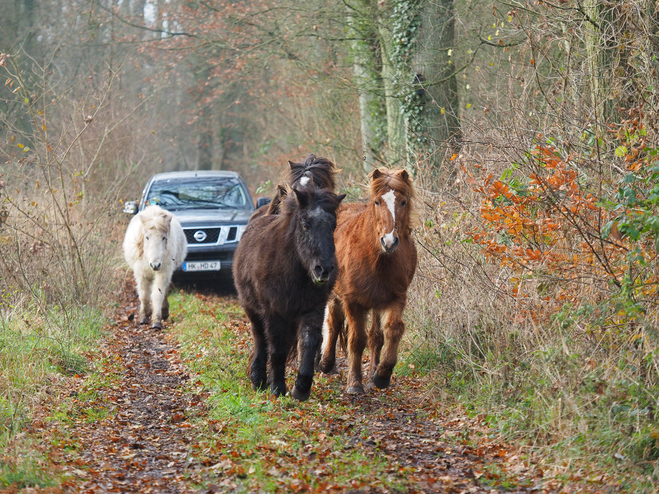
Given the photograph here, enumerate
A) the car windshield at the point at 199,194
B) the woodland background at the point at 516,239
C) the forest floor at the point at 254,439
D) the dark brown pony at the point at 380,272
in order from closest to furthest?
the forest floor at the point at 254,439
the woodland background at the point at 516,239
the dark brown pony at the point at 380,272
the car windshield at the point at 199,194

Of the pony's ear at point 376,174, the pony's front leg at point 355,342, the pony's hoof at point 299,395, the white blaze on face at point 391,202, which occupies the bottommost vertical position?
the pony's hoof at point 299,395

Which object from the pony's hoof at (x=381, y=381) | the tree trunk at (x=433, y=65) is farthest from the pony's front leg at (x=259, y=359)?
the tree trunk at (x=433, y=65)

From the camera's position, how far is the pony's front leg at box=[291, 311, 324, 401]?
650 cm

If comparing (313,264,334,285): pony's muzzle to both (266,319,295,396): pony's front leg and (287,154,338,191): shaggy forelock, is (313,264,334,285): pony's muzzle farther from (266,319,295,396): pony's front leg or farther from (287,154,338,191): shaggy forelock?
(287,154,338,191): shaggy forelock

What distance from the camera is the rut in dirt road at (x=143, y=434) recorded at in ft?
15.9

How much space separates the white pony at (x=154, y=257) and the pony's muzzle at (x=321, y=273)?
17.6 ft

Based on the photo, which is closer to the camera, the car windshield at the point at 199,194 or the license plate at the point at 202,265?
the license plate at the point at 202,265

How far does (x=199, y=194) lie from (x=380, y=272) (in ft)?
26.9

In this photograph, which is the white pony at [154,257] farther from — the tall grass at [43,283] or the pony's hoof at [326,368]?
the pony's hoof at [326,368]

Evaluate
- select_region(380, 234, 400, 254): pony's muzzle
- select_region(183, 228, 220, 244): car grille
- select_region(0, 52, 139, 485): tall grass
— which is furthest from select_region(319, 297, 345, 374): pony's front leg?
select_region(183, 228, 220, 244): car grille

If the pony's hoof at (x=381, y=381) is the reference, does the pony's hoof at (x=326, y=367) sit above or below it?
below

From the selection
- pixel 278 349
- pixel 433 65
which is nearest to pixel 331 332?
pixel 278 349

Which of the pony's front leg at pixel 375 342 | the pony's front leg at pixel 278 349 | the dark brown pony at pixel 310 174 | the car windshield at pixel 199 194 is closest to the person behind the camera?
the pony's front leg at pixel 278 349

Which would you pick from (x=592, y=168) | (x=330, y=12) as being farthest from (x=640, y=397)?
(x=330, y=12)
